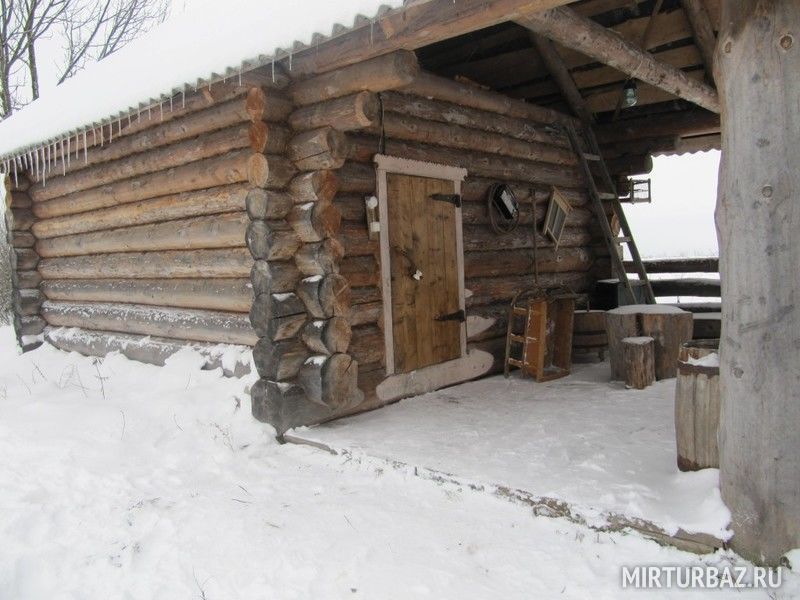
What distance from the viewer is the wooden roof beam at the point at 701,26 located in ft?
20.3

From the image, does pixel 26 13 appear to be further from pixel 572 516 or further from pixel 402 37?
pixel 572 516

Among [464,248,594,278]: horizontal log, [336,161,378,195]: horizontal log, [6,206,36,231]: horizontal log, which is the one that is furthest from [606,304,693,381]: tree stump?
[6,206,36,231]: horizontal log

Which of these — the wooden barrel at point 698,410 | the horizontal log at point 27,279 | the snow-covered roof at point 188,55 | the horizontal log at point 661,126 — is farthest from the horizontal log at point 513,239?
the horizontal log at point 27,279

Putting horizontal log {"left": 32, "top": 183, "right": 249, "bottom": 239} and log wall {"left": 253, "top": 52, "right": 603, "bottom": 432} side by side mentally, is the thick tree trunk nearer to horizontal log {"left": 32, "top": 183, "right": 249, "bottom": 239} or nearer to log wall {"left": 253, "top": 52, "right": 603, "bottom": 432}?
log wall {"left": 253, "top": 52, "right": 603, "bottom": 432}

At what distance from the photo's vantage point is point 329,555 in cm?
320

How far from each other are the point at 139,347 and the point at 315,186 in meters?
3.39

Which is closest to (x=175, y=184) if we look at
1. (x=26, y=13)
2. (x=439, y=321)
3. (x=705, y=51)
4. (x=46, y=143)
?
(x=46, y=143)

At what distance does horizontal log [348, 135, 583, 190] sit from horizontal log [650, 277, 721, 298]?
2.08 m

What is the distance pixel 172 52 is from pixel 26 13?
54.8ft

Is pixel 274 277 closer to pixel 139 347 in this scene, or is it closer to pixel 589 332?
pixel 139 347

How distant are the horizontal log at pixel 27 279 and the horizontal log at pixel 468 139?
6471mm

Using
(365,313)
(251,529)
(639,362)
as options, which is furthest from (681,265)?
(251,529)

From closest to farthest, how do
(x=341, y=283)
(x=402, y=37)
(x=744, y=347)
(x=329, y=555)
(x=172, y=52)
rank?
(x=744, y=347)
(x=329, y=555)
(x=402, y=37)
(x=341, y=283)
(x=172, y=52)

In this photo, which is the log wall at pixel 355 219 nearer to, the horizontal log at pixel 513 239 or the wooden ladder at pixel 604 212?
the horizontal log at pixel 513 239
